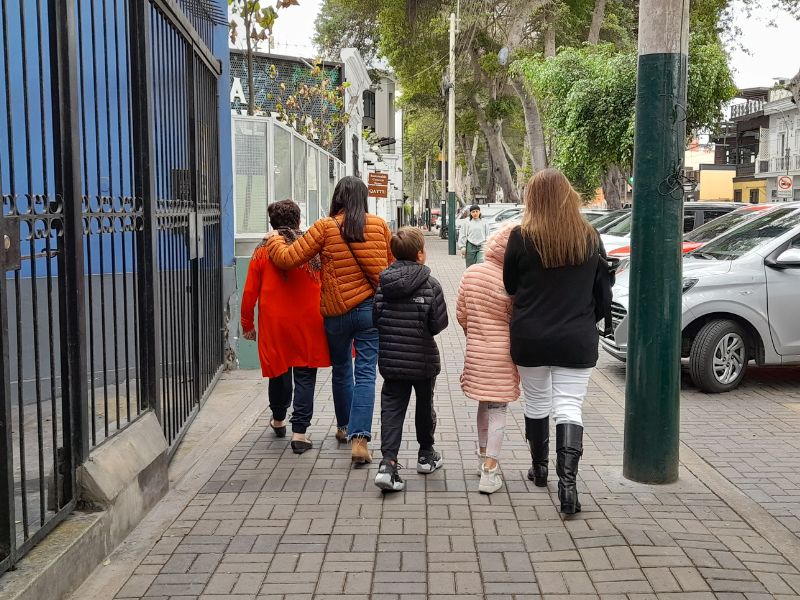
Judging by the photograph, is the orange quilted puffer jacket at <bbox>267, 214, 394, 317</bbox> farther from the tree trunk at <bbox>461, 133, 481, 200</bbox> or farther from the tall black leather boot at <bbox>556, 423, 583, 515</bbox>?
the tree trunk at <bbox>461, 133, 481, 200</bbox>

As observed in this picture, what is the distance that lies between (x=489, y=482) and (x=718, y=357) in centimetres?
403

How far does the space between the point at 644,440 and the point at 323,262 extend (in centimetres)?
229

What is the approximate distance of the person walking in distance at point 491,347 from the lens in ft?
17.1

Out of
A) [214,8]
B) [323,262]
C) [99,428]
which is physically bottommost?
[99,428]

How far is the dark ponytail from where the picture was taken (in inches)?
227

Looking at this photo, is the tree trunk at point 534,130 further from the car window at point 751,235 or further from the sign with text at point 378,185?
the car window at point 751,235

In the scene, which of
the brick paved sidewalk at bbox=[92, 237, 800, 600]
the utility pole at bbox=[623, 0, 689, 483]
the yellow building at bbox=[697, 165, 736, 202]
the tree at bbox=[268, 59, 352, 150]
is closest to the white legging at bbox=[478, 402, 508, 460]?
the brick paved sidewalk at bbox=[92, 237, 800, 600]

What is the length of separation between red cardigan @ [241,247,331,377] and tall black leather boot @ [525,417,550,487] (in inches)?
59.2

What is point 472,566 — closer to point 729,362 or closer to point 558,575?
point 558,575

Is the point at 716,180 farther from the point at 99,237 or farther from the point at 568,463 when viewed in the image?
the point at 99,237

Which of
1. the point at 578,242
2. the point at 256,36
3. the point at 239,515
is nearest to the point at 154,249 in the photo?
the point at 239,515

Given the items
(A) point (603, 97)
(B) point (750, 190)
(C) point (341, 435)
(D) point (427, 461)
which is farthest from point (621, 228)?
(B) point (750, 190)

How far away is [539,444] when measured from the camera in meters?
5.32

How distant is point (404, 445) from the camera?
638cm
